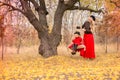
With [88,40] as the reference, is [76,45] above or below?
below

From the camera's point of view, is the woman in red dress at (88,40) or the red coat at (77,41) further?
the red coat at (77,41)

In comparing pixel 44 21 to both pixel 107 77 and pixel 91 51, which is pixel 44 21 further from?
pixel 107 77

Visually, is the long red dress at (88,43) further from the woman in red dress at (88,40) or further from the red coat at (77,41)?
the red coat at (77,41)

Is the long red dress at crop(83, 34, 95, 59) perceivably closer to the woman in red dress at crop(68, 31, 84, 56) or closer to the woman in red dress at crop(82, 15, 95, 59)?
the woman in red dress at crop(82, 15, 95, 59)

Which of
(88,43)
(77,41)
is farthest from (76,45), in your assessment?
(88,43)

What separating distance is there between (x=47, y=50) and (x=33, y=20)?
5.82 feet

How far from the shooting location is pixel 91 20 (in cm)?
1705

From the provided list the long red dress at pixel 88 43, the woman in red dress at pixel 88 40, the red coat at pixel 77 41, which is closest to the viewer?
the woman in red dress at pixel 88 40

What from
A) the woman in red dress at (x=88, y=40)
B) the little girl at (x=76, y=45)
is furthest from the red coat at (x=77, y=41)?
the woman in red dress at (x=88, y=40)

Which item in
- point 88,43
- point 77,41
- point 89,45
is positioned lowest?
point 89,45

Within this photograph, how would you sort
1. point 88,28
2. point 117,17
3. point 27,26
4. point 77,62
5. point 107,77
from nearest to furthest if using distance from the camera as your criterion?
point 107,77, point 77,62, point 88,28, point 117,17, point 27,26

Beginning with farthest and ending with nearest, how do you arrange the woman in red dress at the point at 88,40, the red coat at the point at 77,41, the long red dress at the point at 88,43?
the red coat at the point at 77,41
the long red dress at the point at 88,43
the woman in red dress at the point at 88,40

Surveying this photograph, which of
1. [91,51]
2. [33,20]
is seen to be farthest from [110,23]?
[33,20]

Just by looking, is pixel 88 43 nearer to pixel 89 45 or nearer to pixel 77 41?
pixel 89 45
